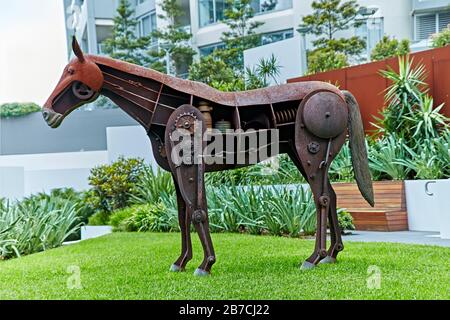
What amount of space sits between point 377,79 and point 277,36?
1688 cm

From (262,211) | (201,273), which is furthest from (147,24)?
(201,273)

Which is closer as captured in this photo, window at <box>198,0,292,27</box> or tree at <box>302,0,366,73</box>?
tree at <box>302,0,366,73</box>

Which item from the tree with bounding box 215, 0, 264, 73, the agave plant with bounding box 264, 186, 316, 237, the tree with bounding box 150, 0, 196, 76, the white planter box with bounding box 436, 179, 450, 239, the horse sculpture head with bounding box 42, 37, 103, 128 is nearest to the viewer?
the horse sculpture head with bounding box 42, 37, 103, 128

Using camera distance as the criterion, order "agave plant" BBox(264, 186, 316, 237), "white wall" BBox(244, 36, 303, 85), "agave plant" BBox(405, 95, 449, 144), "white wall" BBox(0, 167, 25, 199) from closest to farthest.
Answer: "agave plant" BBox(264, 186, 316, 237) → "agave plant" BBox(405, 95, 449, 144) → "white wall" BBox(0, 167, 25, 199) → "white wall" BBox(244, 36, 303, 85)

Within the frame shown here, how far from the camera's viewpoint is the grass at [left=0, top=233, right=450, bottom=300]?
16.9 ft

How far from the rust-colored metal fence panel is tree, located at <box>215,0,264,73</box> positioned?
15.1m

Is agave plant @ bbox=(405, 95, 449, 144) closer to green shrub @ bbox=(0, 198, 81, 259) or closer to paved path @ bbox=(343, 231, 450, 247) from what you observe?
paved path @ bbox=(343, 231, 450, 247)

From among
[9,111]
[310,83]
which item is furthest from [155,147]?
[9,111]

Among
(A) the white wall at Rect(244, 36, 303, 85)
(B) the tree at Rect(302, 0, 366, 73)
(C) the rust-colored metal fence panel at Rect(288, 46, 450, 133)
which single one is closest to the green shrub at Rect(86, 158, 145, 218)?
(C) the rust-colored metal fence panel at Rect(288, 46, 450, 133)

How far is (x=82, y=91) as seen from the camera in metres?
5.97

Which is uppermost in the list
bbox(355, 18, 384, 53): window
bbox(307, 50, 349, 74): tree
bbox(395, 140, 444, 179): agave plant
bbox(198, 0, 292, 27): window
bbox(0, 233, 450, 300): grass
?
bbox(198, 0, 292, 27): window

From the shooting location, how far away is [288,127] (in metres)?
6.32

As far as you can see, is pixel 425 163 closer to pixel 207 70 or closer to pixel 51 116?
pixel 51 116

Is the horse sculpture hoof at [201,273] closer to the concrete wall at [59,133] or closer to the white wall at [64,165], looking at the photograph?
the white wall at [64,165]
